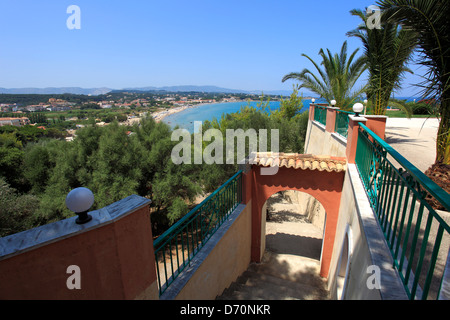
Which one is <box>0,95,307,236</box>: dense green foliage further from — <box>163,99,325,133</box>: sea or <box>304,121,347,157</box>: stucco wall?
<box>304,121,347,157</box>: stucco wall

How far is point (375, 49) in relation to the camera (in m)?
6.73

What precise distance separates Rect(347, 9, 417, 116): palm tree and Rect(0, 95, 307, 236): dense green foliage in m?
6.10

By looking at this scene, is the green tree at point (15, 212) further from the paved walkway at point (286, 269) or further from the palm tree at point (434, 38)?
the palm tree at point (434, 38)

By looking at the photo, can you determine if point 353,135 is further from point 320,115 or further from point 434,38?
point 320,115

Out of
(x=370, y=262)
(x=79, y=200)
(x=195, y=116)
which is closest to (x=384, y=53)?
(x=370, y=262)

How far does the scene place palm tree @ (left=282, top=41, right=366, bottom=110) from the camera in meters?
11.1

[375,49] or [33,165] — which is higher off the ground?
[375,49]

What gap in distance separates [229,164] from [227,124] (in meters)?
4.60

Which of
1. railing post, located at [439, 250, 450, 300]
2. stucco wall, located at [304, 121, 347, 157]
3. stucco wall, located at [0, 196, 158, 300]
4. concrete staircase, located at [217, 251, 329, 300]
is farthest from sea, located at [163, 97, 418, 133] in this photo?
stucco wall, located at [0, 196, 158, 300]

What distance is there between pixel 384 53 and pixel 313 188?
15.0 feet

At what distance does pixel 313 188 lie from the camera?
579cm

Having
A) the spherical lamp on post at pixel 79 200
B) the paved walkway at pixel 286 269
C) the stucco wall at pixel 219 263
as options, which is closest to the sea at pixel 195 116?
the paved walkway at pixel 286 269
